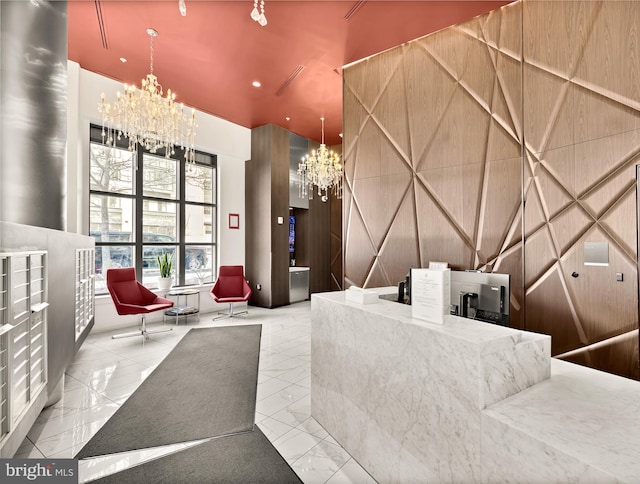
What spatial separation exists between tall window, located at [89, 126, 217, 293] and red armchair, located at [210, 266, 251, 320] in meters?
0.70

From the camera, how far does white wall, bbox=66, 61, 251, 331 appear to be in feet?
15.8

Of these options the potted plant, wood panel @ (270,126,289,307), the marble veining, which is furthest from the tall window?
the marble veining

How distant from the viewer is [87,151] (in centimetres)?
521

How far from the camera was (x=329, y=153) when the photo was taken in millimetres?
7152

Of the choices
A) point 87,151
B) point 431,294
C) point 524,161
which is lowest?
point 431,294

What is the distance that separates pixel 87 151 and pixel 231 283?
11.5ft

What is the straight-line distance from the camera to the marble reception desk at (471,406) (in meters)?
1.04

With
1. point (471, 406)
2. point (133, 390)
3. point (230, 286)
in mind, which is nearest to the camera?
point (471, 406)

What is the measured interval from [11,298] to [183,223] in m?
5.31

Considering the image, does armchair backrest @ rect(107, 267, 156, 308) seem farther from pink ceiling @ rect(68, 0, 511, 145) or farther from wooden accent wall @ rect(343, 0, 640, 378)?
wooden accent wall @ rect(343, 0, 640, 378)

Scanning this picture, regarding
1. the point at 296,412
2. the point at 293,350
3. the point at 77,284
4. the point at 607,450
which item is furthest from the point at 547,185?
the point at 77,284

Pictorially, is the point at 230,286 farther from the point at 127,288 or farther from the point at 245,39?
the point at 245,39

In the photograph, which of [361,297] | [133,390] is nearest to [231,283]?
[133,390]

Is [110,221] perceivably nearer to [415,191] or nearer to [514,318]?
[415,191]
